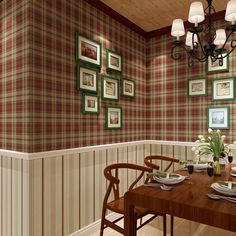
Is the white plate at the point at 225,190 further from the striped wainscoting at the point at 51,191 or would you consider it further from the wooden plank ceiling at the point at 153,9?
the wooden plank ceiling at the point at 153,9

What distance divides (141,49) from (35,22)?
75.0 inches

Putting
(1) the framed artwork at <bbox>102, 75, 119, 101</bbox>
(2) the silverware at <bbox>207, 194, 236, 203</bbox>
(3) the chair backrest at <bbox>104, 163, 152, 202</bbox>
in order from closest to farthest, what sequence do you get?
(2) the silverware at <bbox>207, 194, 236, 203</bbox>
(3) the chair backrest at <bbox>104, 163, 152, 202</bbox>
(1) the framed artwork at <bbox>102, 75, 119, 101</bbox>

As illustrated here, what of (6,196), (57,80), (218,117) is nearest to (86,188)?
(6,196)

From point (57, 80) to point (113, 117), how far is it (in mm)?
969

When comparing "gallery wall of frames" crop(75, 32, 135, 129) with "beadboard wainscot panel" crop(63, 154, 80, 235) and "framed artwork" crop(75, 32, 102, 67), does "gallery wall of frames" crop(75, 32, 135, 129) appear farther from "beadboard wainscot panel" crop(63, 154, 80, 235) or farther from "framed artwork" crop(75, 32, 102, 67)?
"beadboard wainscot panel" crop(63, 154, 80, 235)

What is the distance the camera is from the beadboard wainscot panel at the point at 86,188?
252 cm

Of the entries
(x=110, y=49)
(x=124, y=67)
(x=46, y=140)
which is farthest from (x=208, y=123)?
(x=46, y=140)

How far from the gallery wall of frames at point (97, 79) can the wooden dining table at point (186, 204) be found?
4.25 feet

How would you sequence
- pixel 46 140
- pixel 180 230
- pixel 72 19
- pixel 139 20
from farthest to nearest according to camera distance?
pixel 139 20
pixel 180 230
pixel 72 19
pixel 46 140

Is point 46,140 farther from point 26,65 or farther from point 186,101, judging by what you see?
point 186,101

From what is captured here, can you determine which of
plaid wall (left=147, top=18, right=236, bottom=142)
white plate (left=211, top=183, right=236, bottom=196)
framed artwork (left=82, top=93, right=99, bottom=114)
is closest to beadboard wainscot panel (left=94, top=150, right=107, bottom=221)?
framed artwork (left=82, top=93, right=99, bottom=114)

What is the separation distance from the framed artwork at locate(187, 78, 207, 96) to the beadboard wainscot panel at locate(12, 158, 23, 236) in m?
2.43

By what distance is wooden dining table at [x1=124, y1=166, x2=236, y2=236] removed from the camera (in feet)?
4.13

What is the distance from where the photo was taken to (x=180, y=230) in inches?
105
